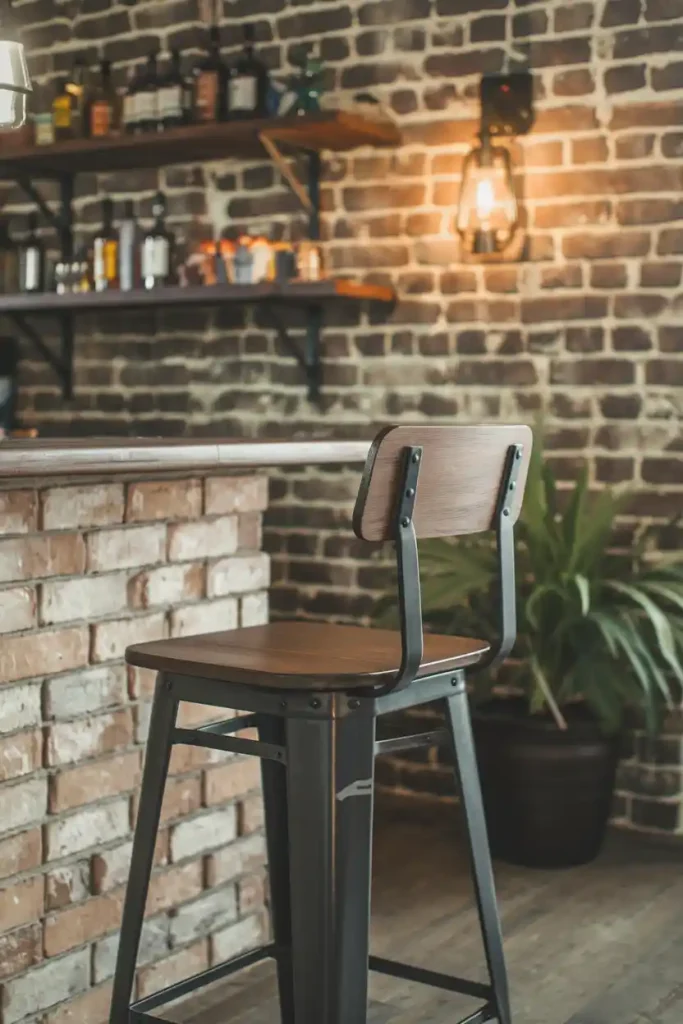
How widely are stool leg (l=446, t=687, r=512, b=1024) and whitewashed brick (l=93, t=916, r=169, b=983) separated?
62cm

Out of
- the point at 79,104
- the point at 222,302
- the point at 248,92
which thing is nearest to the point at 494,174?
the point at 248,92

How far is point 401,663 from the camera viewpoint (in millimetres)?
1760

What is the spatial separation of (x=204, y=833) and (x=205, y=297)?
183 centimetres

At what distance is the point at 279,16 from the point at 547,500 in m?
1.68

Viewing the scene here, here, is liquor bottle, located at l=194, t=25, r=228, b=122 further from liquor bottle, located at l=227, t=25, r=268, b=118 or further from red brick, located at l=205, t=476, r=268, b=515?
red brick, located at l=205, t=476, r=268, b=515

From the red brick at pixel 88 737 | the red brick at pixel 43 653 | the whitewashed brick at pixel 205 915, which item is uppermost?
the red brick at pixel 43 653

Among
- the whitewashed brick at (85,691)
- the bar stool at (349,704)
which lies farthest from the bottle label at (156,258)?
the bar stool at (349,704)

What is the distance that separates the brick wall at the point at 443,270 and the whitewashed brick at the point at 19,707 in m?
1.86

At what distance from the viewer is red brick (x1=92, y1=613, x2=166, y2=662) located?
227cm

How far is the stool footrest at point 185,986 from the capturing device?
195 cm

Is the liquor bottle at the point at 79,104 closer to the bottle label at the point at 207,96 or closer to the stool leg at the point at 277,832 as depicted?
the bottle label at the point at 207,96

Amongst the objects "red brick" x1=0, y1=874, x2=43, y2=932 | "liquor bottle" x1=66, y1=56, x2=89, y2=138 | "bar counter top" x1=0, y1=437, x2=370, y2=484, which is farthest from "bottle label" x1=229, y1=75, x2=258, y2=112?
"red brick" x1=0, y1=874, x2=43, y2=932

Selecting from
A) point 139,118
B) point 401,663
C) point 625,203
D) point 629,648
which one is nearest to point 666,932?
point 629,648

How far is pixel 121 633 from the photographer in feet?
7.61
